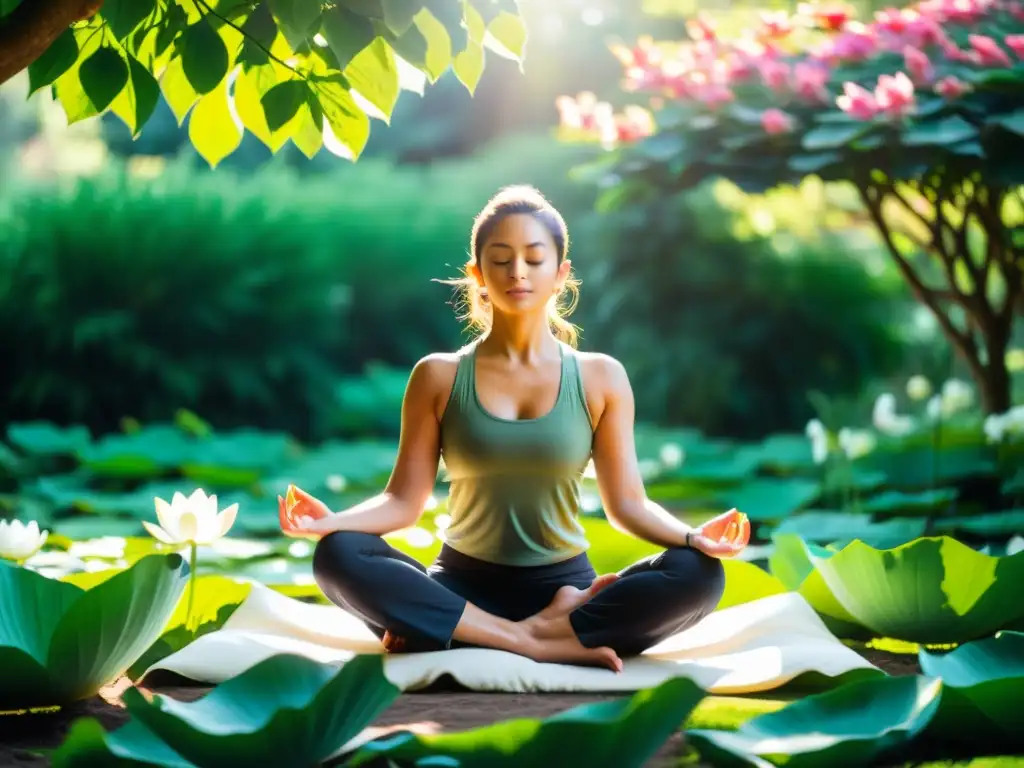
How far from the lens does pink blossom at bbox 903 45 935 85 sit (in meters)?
3.85

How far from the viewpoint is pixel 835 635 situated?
2.93 m

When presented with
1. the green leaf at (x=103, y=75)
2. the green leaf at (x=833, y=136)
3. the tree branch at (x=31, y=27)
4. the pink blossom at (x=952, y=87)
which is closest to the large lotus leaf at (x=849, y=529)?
the green leaf at (x=833, y=136)

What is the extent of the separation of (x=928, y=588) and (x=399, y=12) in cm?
154

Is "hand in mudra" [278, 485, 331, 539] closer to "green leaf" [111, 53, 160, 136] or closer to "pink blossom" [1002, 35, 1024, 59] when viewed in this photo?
"green leaf" [111, 53, 160, 136]

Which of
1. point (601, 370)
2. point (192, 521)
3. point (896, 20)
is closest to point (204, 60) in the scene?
point (192, 521)

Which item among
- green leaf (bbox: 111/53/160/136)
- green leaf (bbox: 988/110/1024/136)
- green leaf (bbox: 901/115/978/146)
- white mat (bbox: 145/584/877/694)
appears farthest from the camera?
green leaf (bbox: 901/115/978/146)

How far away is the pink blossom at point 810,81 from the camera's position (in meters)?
4.07

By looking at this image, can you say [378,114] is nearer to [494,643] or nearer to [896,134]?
[494,643]

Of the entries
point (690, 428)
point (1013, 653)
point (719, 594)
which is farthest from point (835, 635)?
point (690, 428)

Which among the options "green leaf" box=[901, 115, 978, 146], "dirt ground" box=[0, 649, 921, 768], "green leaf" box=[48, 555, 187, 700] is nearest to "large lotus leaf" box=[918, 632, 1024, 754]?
"dirt ground" box=[0, 649, 921, 768]

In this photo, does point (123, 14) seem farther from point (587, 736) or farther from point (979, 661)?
point (979, 661)

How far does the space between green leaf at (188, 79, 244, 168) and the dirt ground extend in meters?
1.07

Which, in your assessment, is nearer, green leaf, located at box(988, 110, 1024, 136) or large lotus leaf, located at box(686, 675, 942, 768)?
large lotus leaf, located at box(686, 675, 942, 768)

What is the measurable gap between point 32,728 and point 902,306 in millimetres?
8197
